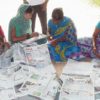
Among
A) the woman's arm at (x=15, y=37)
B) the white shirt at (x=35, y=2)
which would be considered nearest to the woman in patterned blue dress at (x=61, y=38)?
the woman's arm at (x=15, y=37)

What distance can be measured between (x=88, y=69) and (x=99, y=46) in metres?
0.38

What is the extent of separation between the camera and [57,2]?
5.59 m

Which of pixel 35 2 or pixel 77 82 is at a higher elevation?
pixel 35 2

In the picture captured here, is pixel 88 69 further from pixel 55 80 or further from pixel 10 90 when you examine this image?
pixel 10 90

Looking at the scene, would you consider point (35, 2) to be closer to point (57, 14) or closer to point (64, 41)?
point (57, 14)

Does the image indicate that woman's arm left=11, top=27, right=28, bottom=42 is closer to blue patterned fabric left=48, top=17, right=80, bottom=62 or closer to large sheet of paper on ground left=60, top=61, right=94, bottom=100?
blue patterned fabric left=48, top=17, right=80, bottom=62

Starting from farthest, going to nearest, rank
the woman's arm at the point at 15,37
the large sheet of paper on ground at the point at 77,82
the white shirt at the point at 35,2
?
the white shirt at the point at 35,2 < the woman's arm at the point at 15,37 < the large sheet of paper on ground at the point at 77,82

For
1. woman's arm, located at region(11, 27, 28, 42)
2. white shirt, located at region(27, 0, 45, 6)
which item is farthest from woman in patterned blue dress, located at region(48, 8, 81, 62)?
white shirt, located at region(27, 0, 45, 6)

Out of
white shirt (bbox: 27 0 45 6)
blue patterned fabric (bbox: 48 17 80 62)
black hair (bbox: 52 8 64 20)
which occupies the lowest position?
blue patterned fabric (bbox: 48 17 80 62)

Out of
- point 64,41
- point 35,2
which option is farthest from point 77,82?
point 35,2

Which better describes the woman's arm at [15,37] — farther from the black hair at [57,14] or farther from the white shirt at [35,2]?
the white shirt at [35,2]

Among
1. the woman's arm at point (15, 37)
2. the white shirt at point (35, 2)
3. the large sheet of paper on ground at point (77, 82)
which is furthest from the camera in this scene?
the white shirt at point (35, 2)

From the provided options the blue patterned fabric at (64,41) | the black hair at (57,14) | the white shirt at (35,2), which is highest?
the white shirt at (35,2)

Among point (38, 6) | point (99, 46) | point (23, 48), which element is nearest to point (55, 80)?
point (23, 48)
